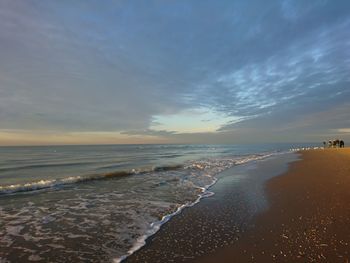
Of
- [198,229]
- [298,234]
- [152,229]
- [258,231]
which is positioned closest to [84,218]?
[152,229]

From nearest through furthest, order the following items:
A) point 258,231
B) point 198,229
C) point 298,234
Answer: point 298,234 < point 258,231 < point 198,229

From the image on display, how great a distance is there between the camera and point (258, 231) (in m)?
6.71

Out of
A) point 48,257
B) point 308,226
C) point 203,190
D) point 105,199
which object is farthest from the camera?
point 203,190

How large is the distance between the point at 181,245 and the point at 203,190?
713cm

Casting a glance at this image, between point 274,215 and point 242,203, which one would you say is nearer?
point 274,215

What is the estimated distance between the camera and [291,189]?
1234 centimetres

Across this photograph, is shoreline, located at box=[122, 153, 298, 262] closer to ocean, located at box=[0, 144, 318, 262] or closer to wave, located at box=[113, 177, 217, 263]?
wave, located at box=[113, 177, 217, 263]

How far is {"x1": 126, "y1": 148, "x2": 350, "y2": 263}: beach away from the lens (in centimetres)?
530

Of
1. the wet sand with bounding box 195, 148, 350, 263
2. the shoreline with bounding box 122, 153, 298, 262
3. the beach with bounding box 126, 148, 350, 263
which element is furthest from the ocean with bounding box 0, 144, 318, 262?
the wet sand with bounding box 195, 148, 350, 263

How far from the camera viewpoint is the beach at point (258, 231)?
17.4ft

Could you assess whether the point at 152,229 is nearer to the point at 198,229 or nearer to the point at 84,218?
the point at 198,229

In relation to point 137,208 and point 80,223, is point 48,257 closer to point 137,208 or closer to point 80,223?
point 80,223

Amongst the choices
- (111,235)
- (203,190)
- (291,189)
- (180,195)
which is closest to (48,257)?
(111,235)

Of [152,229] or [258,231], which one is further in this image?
[152,229]
